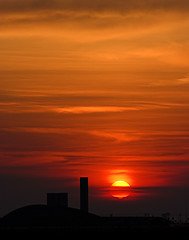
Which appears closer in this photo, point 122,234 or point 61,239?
point 61,239

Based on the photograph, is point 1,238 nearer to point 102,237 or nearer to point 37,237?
point 37,237

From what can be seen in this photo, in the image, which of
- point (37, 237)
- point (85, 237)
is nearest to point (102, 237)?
point (85, 237)

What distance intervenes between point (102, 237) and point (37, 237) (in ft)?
44.0

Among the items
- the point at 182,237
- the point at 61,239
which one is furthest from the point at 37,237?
the point at 182,237

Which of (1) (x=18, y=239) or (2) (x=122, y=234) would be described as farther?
(2) (x=122, y=234)

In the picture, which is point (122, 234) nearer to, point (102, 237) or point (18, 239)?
point (102, 237)

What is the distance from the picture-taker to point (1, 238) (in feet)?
472

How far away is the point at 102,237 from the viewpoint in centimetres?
15150

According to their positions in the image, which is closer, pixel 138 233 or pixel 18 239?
pixel 18 239

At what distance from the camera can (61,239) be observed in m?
149

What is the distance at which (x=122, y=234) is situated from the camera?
159375mm

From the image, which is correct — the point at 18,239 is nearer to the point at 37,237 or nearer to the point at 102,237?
the point at 37,237

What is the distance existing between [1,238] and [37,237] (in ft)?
33.0

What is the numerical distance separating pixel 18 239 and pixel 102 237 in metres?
17.8
